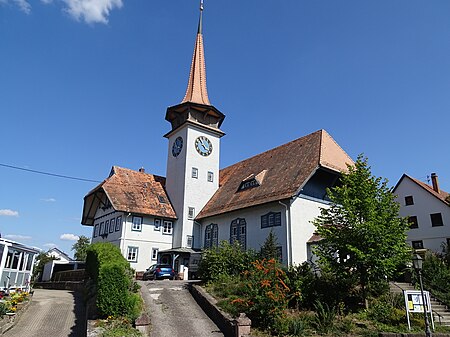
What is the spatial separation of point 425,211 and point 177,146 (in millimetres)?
23972

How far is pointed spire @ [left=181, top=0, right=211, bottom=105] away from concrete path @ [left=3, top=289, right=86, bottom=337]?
21709 millimetres

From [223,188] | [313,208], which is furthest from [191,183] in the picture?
[313,208]

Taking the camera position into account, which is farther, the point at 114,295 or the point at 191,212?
the point at 191,212

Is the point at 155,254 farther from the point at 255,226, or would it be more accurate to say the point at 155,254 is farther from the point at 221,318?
the point at 221,318

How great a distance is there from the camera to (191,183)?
32.4 metres

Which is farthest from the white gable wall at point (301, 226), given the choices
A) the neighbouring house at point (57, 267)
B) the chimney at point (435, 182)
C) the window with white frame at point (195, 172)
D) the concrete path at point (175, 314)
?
the neighbouring house at point (57, 267)

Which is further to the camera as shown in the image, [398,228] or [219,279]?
[219,279]

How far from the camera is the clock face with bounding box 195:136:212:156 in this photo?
33719 mm

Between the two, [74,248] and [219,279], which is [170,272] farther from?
[74,248]

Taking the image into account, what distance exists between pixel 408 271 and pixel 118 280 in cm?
1545

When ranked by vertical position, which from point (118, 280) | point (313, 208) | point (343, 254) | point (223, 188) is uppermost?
point (223, 188)

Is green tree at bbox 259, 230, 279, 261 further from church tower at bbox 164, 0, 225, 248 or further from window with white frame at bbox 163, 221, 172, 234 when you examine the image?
window with white frame at bbox 163, 221, 172, 234

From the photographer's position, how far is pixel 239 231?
26.8 metres

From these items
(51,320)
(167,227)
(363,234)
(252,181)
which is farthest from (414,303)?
(167,227)
